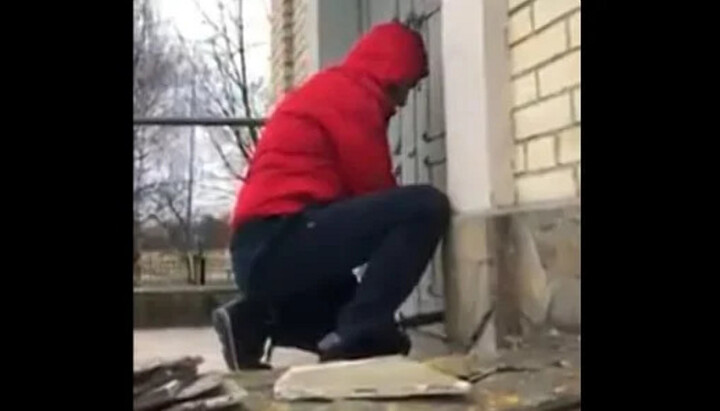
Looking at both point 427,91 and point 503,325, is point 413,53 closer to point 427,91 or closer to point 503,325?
point 427,91

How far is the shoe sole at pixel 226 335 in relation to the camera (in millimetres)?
1281

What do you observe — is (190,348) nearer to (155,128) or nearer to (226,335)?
(226,335)

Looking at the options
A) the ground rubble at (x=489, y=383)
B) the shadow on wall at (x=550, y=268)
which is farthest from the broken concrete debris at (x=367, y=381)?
the shadow on wall at (x=550, y=268)

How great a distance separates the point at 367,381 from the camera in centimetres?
129

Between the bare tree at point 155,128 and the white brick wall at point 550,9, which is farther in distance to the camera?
the white brick wall at point 550,9

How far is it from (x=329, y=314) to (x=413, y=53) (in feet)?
1.04

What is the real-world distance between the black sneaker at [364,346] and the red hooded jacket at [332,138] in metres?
0.16

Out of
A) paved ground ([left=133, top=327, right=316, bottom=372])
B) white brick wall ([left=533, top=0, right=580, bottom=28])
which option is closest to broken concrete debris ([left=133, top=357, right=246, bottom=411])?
paved ground ([left=133, top=327, right=316, bottom=372])

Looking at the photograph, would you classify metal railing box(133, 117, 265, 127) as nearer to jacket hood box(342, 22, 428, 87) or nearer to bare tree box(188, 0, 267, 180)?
bare tree box(188, 0, 267, 180)

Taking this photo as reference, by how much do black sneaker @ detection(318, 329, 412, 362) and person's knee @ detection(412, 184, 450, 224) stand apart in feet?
0.46

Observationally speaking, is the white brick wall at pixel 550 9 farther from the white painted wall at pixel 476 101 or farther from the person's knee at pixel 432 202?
the person's knee at pixel 432 202

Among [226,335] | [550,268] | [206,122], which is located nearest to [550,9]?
[550,268]
